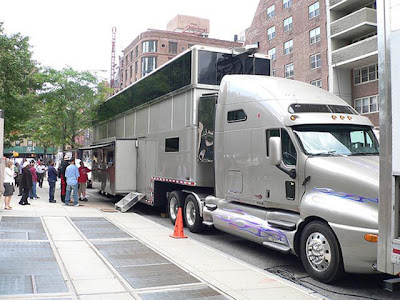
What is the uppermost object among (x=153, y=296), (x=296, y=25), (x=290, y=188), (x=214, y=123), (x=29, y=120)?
(x=296, y=25)

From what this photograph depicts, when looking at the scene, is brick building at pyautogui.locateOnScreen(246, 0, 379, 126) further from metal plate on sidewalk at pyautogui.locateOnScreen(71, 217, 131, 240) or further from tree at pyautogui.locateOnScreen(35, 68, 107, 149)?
Result: metal plate on sidewalk at pyautogui.locateOnScreen(71, 217, 131, 240)

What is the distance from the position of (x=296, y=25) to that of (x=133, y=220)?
31.7 meters

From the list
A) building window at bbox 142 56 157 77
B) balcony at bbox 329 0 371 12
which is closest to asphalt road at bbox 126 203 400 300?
balcony at bbox 329 0 371 12

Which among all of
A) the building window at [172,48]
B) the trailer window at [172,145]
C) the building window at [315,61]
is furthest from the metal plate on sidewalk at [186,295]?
the building window at [172,48]

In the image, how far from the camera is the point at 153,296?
5.06m

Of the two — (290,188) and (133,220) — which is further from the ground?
(290,188)

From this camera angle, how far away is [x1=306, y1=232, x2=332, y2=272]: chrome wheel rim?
585cm

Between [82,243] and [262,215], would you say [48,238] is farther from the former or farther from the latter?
[262,215]

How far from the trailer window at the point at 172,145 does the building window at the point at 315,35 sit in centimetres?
2807

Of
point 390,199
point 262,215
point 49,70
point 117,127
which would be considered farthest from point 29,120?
point 390,199

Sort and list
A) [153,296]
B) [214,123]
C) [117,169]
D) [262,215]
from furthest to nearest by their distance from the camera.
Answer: [117,169] → [214,123] → [262,215] → [153,296]

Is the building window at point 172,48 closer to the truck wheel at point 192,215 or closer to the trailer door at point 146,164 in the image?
the trailer door at point 146,164

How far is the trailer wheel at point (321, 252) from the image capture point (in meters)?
5.70

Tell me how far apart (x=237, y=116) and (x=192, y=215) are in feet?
10.2
